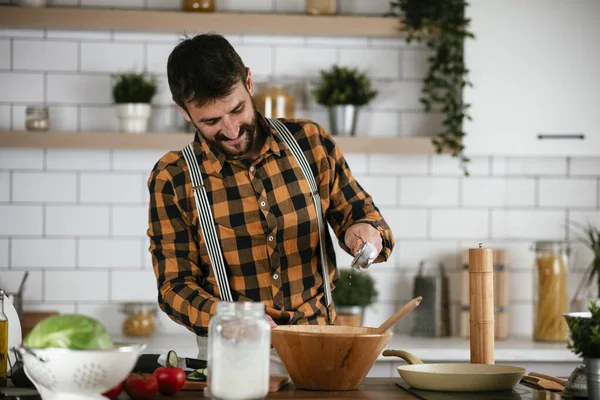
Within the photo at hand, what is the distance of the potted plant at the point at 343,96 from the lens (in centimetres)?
340

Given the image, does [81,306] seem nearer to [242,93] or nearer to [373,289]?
[373,289]

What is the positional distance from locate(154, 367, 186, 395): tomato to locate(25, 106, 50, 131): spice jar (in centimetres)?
211

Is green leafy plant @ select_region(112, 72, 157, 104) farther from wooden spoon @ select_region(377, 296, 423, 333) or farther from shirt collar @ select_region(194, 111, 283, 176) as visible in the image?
wooden spoon @ select_region(377, 296, 423, 333)

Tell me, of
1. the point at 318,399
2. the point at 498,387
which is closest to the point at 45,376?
the point at 318,399

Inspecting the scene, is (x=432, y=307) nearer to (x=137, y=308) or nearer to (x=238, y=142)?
(x=137, y=308)

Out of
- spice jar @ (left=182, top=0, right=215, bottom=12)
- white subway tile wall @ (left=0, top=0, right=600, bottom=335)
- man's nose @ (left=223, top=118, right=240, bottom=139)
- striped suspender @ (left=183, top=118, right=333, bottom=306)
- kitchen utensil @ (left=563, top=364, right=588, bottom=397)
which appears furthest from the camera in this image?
white subway tile wall @ (left=0, top=0, right=600, bottom=335)

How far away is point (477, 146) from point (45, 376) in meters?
2.38

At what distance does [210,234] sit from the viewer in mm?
2143

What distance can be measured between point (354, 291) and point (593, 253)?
3.56 feet

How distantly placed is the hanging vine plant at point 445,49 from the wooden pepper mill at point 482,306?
1599mm

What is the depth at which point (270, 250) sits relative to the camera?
2.19 m

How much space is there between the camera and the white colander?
127 centimetres

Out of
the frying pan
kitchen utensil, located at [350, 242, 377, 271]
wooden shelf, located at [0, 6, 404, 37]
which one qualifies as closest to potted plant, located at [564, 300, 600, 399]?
the frying pan

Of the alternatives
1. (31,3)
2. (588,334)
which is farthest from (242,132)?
(31,3)
